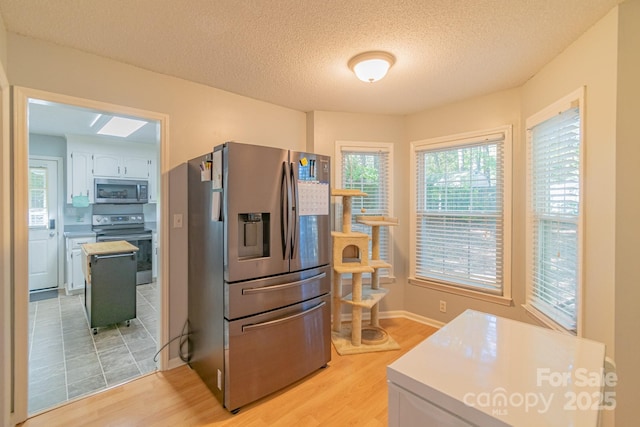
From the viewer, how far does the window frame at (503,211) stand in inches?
107

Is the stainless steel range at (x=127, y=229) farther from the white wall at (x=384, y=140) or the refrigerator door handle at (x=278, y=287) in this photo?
the refrigerator door handle at (x=278, y=287)

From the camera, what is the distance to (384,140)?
3.40 metres

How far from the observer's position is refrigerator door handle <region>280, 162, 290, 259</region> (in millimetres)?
2143

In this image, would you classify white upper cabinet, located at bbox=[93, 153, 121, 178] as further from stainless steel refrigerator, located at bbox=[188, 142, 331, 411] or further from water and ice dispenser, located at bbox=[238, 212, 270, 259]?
water and ice dispenser, located at bbox=[238, 212, 270, 259]

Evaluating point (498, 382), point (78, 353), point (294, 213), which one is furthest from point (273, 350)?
point (78, 353)

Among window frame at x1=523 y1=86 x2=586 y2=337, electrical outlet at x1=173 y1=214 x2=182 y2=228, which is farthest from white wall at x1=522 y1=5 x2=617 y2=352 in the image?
electrical outlet at x1=173 y1=214 x2=182 y2=228

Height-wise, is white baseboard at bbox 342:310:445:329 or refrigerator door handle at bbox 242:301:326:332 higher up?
refrigerator door handle at bbox 242:301:326:332

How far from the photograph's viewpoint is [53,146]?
4566mm

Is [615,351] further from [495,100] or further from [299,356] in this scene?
[495,100]

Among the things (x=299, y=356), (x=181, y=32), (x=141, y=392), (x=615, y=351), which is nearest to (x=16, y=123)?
(x=181, y=32)

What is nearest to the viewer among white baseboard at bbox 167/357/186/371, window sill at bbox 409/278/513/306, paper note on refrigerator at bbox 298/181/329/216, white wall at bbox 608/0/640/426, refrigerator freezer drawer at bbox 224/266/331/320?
white wall at bbox 608/0/640/426

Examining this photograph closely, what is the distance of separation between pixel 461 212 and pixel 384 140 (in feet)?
3.86

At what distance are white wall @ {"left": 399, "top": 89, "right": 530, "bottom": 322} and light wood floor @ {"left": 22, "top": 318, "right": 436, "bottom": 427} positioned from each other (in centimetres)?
116

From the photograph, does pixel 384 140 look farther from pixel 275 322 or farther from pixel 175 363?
pixel 175 363
